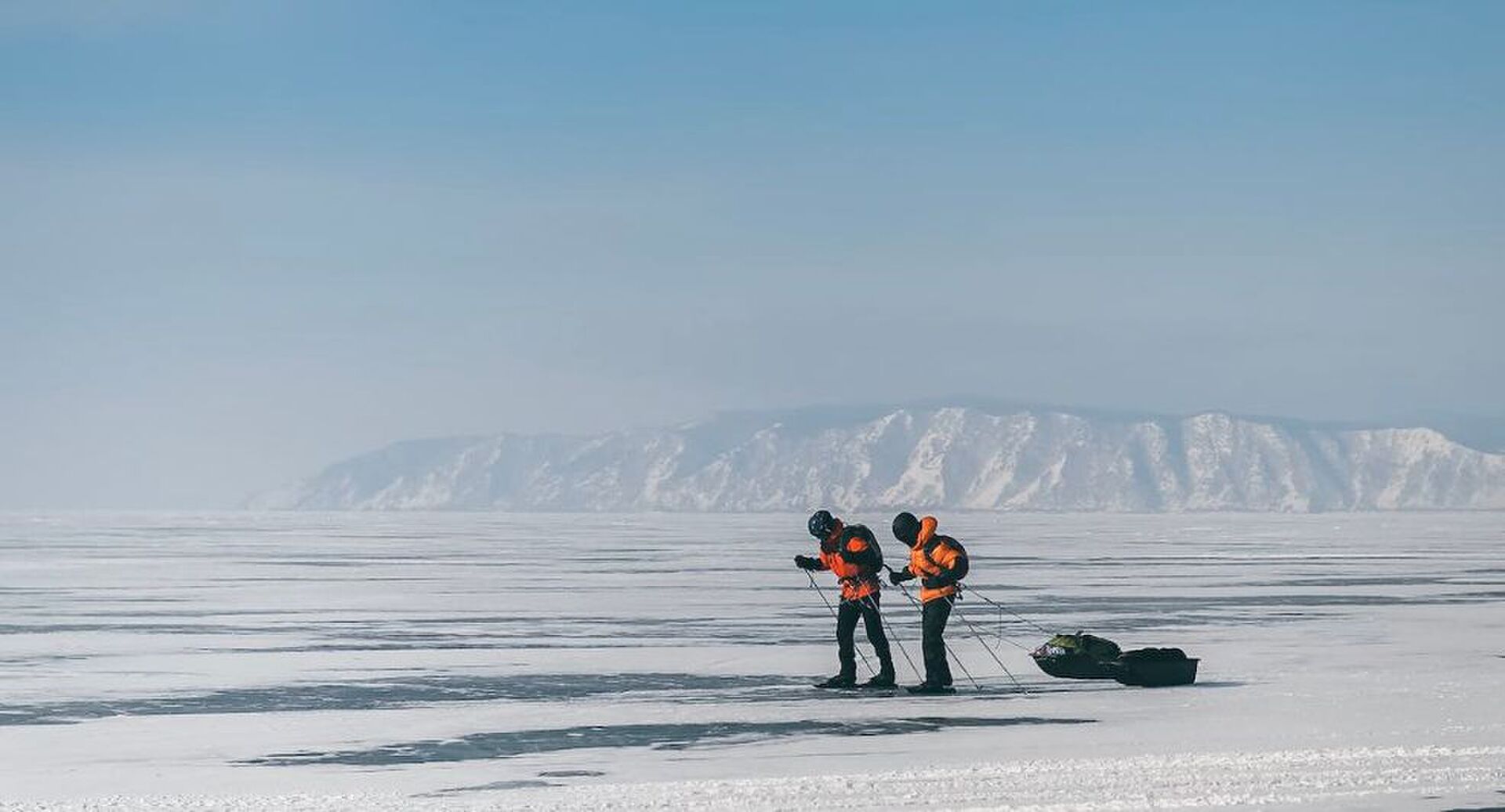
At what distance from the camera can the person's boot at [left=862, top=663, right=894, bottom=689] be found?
58.6ft

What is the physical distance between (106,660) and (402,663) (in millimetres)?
2994

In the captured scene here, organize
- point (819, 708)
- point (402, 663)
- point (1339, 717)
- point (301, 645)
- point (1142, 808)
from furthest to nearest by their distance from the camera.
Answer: point (301, 645), point (402, 663), point (819, 708), point (1339, 717), point (1142, 808)

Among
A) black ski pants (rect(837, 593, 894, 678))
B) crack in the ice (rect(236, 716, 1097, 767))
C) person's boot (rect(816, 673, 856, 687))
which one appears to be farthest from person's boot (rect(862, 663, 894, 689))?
crack in the ice (rect(236, 716, 1097, 767))

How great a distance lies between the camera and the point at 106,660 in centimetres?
2109

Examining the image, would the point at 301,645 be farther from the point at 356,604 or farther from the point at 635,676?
the point at 356,604

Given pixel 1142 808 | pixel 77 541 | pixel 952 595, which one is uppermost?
pixel 77 541

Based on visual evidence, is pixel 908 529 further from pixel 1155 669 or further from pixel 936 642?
pixel 1155 669

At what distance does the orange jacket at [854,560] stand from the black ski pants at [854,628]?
0.25 feet

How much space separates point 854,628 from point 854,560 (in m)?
0.57

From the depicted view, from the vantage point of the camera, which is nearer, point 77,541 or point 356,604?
point 356,604

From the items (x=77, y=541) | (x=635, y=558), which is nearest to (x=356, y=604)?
(x=635, y=558)

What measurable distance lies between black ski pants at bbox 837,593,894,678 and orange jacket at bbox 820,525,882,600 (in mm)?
76

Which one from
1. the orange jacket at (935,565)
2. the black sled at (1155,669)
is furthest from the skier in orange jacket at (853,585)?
the black sled at (1155,669)

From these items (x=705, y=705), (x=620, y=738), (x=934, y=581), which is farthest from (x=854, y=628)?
(x=620, y=738)
